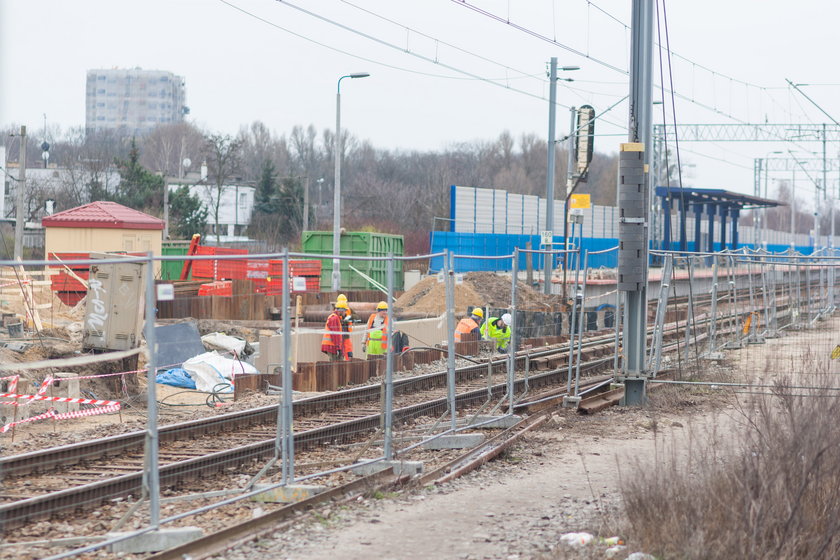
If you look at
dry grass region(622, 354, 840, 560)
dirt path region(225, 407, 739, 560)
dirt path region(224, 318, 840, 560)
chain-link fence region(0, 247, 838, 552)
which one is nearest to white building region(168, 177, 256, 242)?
chain-link fence region(0, 247, 838, 552)

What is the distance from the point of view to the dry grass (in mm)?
6301

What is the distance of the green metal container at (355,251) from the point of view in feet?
132

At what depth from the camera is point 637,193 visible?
14.3 meters

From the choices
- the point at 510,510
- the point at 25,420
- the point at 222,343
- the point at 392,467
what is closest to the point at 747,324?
the point at 222,343

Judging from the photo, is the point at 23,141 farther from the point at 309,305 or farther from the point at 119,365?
the point at 119,365

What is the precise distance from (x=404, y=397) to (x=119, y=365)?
5725mm

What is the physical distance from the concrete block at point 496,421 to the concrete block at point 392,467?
2.63 m

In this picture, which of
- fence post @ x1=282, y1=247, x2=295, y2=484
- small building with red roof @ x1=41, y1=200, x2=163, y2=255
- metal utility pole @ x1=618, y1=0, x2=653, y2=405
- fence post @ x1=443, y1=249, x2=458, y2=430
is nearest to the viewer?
fence post @ x1=282, y1=247, x2=295, y2=484

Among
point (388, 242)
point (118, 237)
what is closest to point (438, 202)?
point (388, 242)

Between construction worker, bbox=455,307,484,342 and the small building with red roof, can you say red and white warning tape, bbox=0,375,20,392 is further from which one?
the small building with red roof

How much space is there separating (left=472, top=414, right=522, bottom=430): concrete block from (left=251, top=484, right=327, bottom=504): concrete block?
4.09 meters

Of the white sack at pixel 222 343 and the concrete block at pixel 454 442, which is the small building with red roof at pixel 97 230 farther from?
the concrete block at pixel 454 442

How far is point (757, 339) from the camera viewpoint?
2253 cm

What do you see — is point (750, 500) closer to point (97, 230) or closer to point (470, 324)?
point (470, 324)
